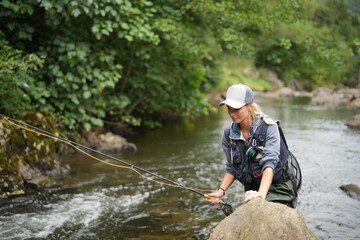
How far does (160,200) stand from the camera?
6.88 metres

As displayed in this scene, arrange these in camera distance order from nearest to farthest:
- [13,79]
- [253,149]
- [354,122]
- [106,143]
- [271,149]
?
[271,149]
[253,149]
[13,79]
[106,143]
[354,122]

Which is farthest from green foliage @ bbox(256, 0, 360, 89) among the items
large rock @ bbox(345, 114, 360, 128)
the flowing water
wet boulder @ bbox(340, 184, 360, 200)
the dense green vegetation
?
wet boulder @ bbox(340, 184, 360, 200)

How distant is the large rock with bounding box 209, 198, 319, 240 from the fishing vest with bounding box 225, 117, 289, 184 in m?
0.43

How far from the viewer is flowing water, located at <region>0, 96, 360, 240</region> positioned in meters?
5.60

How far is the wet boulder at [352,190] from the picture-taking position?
7198 mm

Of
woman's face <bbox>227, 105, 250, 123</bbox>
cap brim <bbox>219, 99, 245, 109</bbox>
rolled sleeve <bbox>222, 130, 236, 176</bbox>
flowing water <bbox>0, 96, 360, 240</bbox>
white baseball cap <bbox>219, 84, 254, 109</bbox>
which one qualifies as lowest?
flowing water <bbox>0, 96, 360, 240</bbox>

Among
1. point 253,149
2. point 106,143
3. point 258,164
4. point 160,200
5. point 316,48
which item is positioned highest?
A: point 316,48

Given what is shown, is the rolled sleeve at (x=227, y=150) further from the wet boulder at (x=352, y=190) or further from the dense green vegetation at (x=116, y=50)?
the dense green vegetation at (x=116, y=50)

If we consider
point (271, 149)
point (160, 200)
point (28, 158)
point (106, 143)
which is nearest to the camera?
point (271, 149)

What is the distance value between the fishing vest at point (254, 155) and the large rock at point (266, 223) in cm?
43

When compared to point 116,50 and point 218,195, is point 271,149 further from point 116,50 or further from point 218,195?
point 116,50

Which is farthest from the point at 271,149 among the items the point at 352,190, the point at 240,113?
the point at 352,190

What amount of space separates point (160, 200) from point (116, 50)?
482 centimetres

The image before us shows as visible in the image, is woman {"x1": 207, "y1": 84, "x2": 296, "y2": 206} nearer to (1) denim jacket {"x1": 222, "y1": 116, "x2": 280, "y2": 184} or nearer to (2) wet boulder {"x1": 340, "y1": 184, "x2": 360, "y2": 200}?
(1) denim jacket {"x1": 222, "y1": 116, "x2": 280, "y2": 184}
